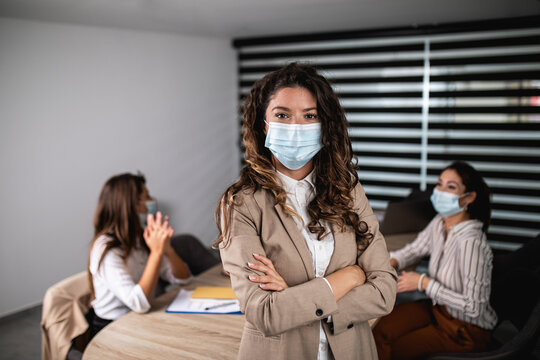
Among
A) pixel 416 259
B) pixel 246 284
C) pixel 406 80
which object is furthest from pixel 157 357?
pixel 406 80

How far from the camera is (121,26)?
4.25 m

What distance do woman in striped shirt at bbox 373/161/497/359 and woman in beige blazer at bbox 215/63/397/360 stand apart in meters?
0.86

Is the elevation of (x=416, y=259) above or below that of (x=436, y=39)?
below

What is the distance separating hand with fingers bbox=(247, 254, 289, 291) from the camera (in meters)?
1.30

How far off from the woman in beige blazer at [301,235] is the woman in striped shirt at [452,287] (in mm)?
858

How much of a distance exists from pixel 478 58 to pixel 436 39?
0.51 meters

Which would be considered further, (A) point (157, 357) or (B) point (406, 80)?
(B) point (406, 80)

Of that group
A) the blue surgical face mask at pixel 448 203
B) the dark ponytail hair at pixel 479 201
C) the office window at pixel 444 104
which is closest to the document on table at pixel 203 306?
the blue surgical face mask at pixel 448 203

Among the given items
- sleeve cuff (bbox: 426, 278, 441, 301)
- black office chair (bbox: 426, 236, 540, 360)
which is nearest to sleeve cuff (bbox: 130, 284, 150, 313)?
black office chair (bbox: 426, 236, 540, 360)

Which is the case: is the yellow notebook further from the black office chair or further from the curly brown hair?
the black office chair

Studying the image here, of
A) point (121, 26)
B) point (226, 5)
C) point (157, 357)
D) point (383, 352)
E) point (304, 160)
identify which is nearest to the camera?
point (304, 160)

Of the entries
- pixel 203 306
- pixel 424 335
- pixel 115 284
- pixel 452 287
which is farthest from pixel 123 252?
pixel 452 287

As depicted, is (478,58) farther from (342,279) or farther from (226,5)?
(342,279)

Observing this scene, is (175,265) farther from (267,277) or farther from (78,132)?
(78,132)
